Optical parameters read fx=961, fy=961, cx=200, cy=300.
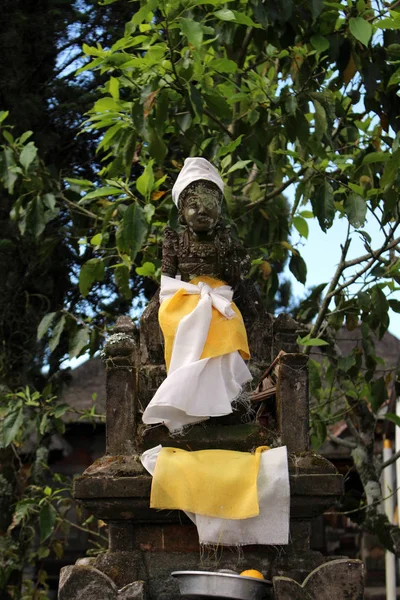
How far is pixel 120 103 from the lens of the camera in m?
7.59

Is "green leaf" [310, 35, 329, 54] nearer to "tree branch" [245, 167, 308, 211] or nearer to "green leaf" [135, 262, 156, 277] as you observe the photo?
"tree branch" [245, 167, 308, 211]

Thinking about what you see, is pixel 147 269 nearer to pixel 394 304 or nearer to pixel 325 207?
pixel 325 207

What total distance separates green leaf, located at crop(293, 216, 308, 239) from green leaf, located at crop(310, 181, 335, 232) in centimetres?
126

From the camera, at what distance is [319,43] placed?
7262mm

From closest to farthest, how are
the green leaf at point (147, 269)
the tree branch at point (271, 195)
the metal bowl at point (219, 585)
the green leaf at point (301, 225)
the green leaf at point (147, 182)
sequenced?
the metal bowl at point (219, 585), the green leaf at point (147, 182), the green leaf at point (147, 269), the tree branch at point (271, 195), the green leaf at point (301, 225)

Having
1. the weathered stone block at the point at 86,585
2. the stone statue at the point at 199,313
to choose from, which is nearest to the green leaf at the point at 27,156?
the stone statue at the point at 199,313

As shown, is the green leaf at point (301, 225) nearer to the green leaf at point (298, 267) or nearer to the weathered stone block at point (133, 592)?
the green leaf at point (298, 267)

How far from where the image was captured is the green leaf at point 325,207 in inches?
286

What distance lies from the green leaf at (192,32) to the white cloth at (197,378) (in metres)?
1.62

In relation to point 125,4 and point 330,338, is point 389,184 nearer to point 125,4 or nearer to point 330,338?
point 330,338

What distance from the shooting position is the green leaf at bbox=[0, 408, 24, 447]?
783 centimetres

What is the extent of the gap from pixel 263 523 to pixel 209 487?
1.13 ft

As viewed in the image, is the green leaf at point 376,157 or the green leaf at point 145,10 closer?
the green leaf at point 145,10

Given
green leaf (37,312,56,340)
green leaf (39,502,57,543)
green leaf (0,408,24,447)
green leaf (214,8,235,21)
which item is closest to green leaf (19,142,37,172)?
green leaf (37,312,56,340)
